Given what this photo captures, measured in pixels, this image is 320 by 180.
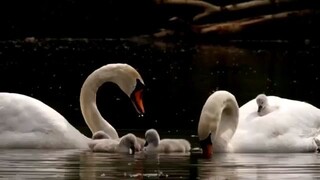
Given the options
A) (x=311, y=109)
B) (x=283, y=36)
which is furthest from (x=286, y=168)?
(x=283, y=36)

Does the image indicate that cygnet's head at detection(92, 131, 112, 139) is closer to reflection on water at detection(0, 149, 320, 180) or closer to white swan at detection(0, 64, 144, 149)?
white swan at detection(0, 64, 144, 149)

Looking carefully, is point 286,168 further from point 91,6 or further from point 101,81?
point 91,6

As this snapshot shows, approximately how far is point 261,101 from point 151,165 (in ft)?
9.39

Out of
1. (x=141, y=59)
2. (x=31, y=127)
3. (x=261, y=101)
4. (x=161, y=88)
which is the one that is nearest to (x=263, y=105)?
(x=261, y=101)

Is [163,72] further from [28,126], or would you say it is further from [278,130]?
[28,126]

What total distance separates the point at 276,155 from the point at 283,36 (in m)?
35.1

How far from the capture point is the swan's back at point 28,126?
1772 centimetres

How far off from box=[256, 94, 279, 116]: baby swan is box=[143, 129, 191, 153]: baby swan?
4.40ft

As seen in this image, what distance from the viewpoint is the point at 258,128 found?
18578mm

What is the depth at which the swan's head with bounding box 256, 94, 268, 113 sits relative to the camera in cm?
1856

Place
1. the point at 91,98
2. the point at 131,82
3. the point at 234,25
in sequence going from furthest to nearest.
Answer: the point at 234,25
the point at 91,98
the point at 131,82

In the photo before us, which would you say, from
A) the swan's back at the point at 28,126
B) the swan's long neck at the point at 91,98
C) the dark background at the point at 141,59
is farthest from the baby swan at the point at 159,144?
the dark background at the point at 141,59

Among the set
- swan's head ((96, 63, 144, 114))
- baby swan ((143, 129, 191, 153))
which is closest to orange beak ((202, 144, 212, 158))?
baby swan ((143, 129, 191, 153))

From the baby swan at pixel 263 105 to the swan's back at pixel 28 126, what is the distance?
2.51 m
